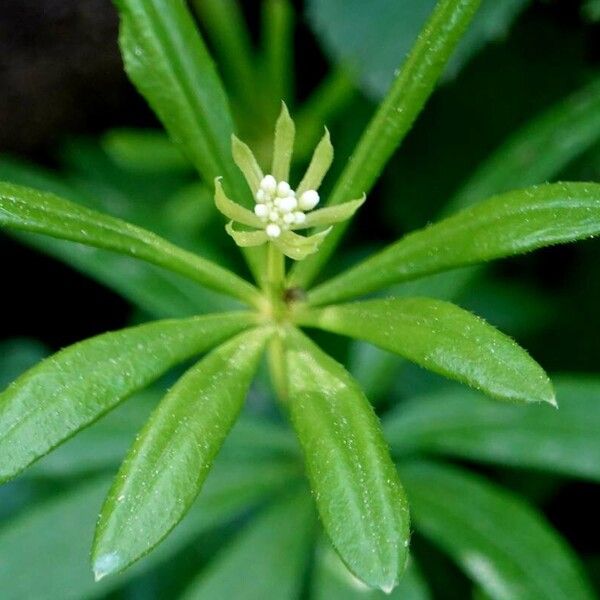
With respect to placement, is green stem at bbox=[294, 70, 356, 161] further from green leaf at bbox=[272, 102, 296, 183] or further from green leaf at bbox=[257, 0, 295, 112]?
green leaf at bbox=[272, 102, 296, 183]

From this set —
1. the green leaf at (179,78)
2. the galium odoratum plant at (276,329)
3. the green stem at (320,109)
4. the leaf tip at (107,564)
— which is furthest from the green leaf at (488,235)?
the green stem at (320,109)

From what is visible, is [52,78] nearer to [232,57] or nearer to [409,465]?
[232,57]

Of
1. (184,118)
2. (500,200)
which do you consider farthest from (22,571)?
(500,200)

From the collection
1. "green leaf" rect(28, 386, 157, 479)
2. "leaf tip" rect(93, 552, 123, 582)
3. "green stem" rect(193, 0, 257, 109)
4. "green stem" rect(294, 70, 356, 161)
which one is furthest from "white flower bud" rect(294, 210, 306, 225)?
"green stem" rect(193, 0, 257, 109)

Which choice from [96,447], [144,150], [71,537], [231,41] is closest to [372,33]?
[231,41]

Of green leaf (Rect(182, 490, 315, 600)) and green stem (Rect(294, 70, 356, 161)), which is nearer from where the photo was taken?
green leaf (Rect(182, 490, 315, 600))

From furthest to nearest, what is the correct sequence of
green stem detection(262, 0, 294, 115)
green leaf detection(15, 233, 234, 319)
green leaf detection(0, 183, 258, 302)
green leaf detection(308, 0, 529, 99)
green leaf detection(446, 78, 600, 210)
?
green stem detection(262, 0, 294, 115)
green leaf detection(308, 0, 529, 99)
green leaf detection(15, 233, 234, 319)
green leaf detection(446, 78, 600, 210)
green leaf detection(0, 183, 258, 302)

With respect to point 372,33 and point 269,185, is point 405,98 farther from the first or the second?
point 372,33
